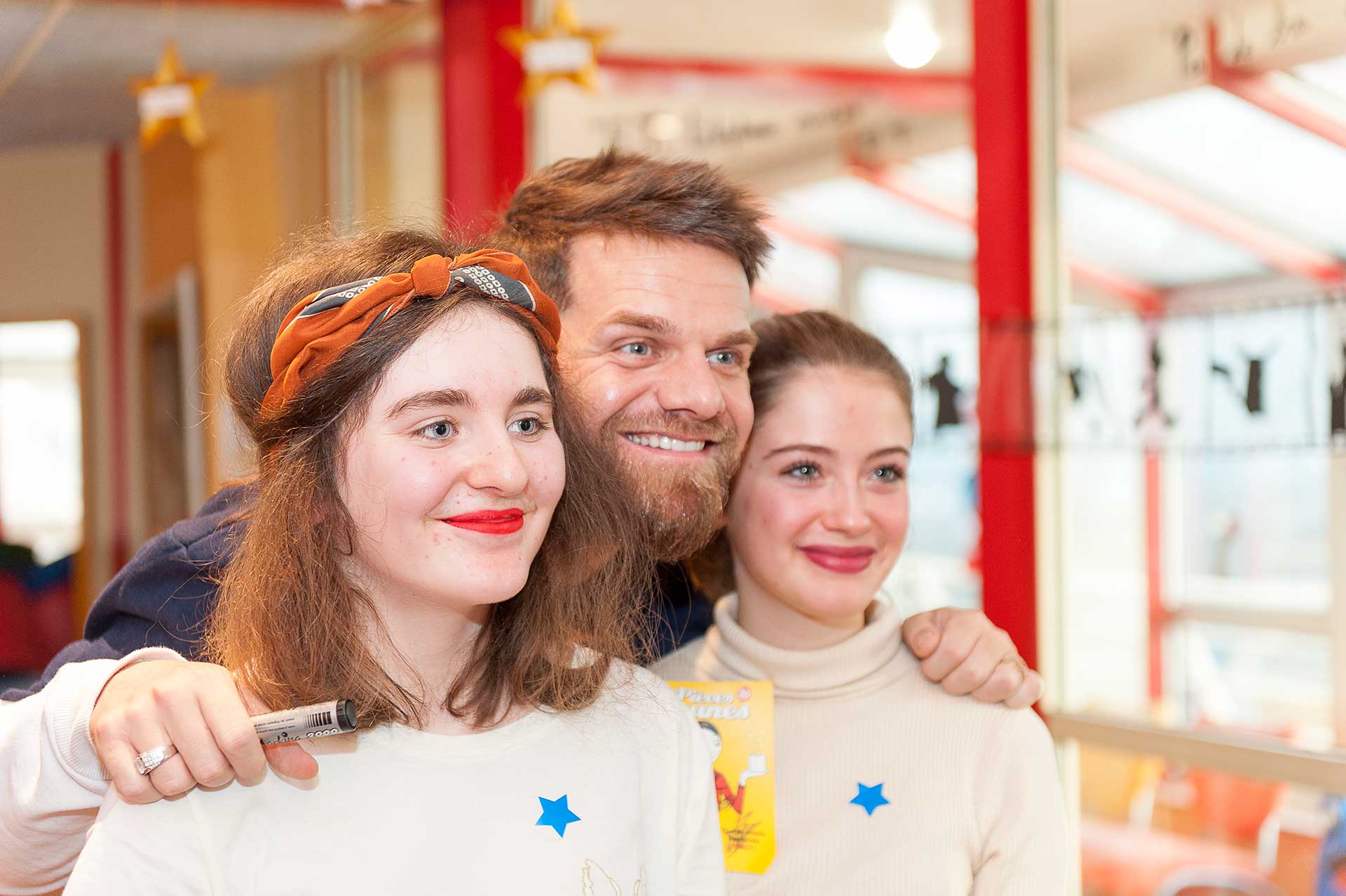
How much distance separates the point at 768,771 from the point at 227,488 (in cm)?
78

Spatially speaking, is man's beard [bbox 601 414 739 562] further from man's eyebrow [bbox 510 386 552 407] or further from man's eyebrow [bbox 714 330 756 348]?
man's eyebrow [bbox 510 386 552 407]

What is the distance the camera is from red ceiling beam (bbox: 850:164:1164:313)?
3051mm

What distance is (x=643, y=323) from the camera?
5.71 feet

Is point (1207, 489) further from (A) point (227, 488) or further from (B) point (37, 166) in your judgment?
(B) point (37, 166)

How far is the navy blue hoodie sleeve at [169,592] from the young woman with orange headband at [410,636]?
13 centimetres

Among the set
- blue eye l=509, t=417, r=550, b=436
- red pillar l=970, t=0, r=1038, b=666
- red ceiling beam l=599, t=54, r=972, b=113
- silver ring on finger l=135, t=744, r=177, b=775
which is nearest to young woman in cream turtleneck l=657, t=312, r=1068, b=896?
blue eye l=509, t=417, r=550, b=436

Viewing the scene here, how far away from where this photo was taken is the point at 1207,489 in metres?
3.44

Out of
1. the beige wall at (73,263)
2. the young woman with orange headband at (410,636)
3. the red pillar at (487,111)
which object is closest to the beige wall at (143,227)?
the beige wall at (73,263)

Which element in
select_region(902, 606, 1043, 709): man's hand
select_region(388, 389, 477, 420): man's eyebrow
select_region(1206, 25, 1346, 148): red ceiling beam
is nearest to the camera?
select_region(388, 389, 477, 420): man's eyebrow

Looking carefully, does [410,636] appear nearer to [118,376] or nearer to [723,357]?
[723,357]

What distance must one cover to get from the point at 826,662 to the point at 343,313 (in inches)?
33.8

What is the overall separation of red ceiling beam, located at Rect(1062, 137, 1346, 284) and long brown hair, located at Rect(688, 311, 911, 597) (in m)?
1.36

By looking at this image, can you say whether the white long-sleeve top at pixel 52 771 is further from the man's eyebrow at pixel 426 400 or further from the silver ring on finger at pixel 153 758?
the man's eyebrow at pixel 426 400

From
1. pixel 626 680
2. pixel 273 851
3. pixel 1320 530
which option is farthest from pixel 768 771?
pixel 1320 530
